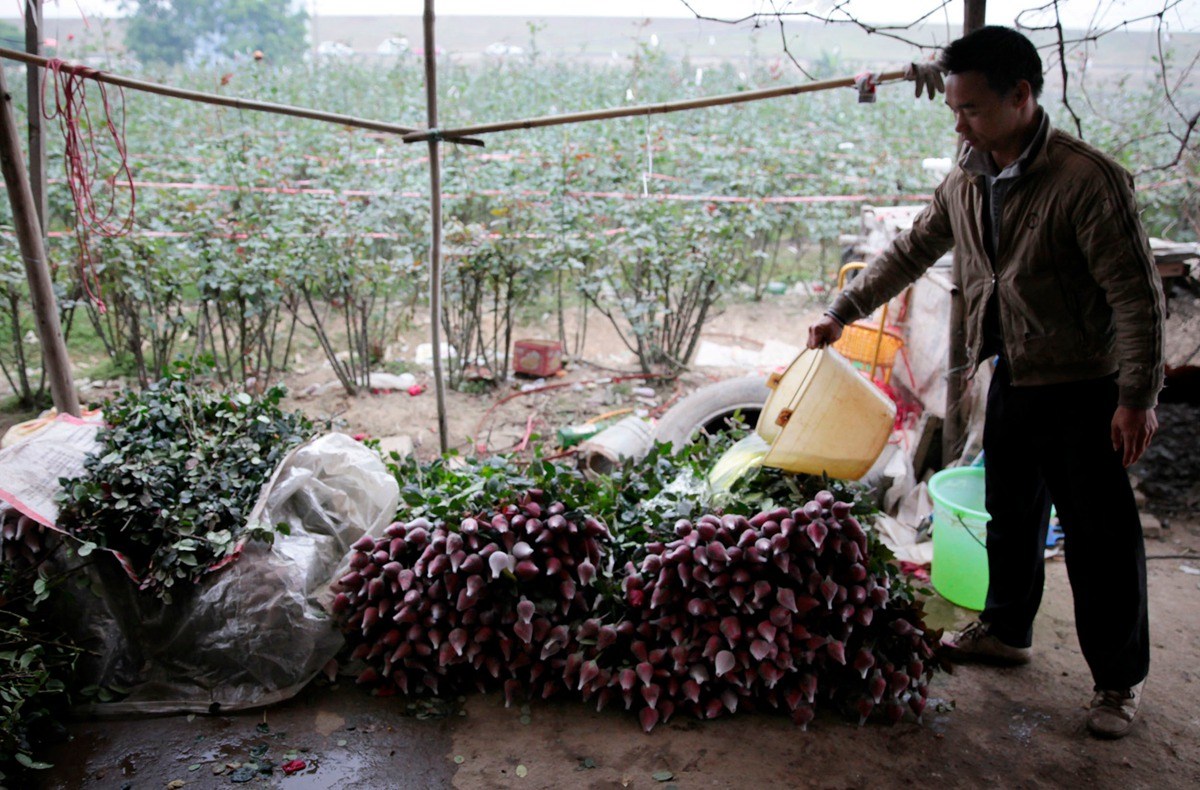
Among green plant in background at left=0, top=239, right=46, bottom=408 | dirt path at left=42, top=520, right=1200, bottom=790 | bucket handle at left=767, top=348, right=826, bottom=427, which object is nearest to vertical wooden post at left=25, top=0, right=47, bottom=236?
green plant in background at left=0, top=239, right=46, bottom=408

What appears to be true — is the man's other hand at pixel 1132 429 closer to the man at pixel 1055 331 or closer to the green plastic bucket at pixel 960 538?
the man at pixel 1055 331

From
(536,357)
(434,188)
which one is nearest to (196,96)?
(434,188)

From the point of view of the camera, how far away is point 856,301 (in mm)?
2855

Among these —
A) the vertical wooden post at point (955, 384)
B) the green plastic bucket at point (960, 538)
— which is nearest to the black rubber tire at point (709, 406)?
the vertical wooden post at point (955, 384)

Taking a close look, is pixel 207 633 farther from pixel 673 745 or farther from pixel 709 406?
pixel 709 406

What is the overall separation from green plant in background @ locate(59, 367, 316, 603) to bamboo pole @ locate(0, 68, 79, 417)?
52 centimetres

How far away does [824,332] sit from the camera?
111 inches

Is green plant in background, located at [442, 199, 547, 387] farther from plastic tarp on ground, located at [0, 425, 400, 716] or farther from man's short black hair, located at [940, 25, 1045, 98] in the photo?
man's short black hair, located at [940, 25, 1045, 98]

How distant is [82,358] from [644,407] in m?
4.29

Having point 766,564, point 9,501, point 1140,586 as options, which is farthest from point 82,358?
point 1140,586

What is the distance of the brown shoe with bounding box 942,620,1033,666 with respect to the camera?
9.42 feet

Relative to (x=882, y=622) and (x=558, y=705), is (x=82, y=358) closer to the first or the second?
(x=558, y=705)

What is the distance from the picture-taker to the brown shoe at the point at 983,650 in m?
2.87

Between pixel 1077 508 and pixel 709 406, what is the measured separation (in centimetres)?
214
